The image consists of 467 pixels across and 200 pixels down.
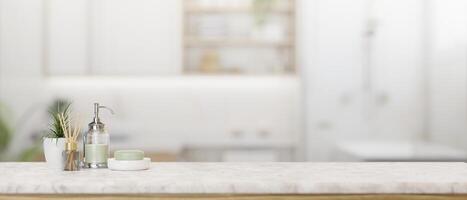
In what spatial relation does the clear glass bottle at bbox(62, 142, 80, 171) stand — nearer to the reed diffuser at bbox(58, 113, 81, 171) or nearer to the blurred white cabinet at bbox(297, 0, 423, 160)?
the reed diffuser at bbox(58, 113, 81, 171)

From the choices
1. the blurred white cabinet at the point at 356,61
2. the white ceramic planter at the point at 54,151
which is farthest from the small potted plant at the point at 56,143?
the blurred white cabinet at the point at 356,61

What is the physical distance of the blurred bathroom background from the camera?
4879mm

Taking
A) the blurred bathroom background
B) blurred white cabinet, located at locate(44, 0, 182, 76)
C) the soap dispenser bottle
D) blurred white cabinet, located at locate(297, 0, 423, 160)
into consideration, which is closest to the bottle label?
the soap dispenser bottle

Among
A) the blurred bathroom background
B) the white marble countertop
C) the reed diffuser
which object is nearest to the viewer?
the white marble countertop

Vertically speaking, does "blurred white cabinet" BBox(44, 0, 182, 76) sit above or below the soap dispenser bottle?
above

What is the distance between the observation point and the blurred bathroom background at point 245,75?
488cm

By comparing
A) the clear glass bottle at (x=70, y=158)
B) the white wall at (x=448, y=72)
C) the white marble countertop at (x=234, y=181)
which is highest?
the white wall at (x=448, y=72)

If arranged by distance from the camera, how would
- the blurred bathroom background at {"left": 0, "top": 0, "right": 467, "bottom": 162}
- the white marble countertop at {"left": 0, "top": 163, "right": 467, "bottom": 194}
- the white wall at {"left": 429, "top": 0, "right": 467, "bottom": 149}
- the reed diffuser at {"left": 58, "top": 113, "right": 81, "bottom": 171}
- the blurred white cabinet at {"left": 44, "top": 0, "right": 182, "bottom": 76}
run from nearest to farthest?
the white marble countertop at {"left": 0, "top": 163, "right": 467, "bottom": 194}, the reed diffuser at {"left": 58, "top": 113, "right": 81, "bottom": 171}, the white wall at {"left": 429, "top": 0, "right": 467, "bottom": 149}, the blurred bathroom background at {"left": 0, "top": 0, "right": 467, "bottom": 162}, the blurred white cabinet at {"left": 44, "top": 0, "right": 182, "bottom": 76}

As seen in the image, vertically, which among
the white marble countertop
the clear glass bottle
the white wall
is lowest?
the white marble countertop

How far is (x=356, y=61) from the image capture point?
4.89 metres

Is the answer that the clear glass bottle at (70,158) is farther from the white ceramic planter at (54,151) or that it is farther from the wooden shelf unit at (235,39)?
the wooden shelf unit at (235,39)

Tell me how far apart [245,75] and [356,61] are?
2.84ft

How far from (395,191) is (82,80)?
13.1 ft

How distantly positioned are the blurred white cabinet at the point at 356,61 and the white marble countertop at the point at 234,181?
2864mm
